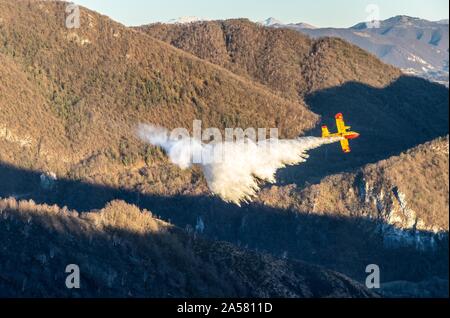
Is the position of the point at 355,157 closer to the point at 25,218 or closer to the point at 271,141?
the point at 271,141

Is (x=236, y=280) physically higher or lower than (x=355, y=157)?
lower

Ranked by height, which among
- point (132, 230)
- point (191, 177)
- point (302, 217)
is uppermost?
point (191, 177)

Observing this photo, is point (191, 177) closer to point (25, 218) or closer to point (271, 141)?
point (271, 141)

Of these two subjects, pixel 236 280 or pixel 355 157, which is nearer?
pixel 236 280

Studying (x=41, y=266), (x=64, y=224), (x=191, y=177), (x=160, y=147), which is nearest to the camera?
(x=41, y=266)

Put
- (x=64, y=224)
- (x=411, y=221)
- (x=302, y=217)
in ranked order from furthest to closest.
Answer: (x=302, y=217) → (x=411, y=221) → (x=64, y=224)

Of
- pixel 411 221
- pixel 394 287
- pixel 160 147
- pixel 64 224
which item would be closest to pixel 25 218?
pixel 64 224
